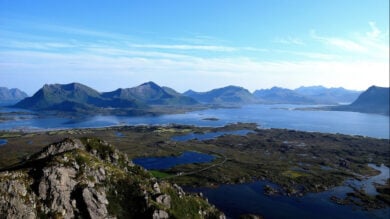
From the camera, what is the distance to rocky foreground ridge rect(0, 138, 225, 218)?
68812 mm

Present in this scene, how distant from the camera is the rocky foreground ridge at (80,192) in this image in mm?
68812

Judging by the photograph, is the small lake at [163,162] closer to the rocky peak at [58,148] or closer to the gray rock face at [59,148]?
the gray rock face at [59,148]

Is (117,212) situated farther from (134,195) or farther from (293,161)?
(293,161)

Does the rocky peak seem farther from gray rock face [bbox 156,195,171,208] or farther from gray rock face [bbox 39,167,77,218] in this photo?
gray rock face [bbox 156,195,171,208]

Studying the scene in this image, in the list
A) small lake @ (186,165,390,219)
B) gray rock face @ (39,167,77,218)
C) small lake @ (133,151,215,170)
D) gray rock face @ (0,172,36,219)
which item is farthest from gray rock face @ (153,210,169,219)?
small lake @ (133,151,215,170)

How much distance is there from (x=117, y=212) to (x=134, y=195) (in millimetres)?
6339

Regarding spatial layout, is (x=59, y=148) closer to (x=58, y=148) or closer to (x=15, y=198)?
(x=58, y=148)

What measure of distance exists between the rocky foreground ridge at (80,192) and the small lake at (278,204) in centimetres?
2333

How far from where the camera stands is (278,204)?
408ft

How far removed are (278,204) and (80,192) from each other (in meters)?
74.1

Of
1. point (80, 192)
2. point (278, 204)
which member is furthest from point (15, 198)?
point (278, 204)

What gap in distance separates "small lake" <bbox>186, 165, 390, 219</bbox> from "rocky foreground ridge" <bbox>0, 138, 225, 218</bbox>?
23.3 meters

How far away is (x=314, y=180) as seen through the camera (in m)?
156

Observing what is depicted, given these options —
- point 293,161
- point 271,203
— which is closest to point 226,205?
point 271,203
